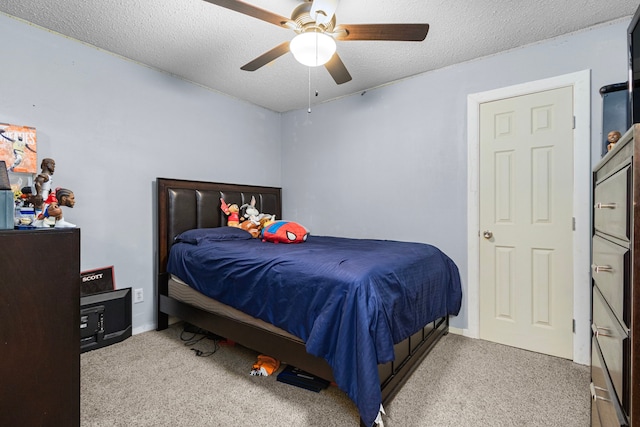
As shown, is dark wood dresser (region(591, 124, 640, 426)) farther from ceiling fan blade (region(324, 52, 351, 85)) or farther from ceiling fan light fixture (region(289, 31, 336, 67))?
ceiling fan blade (region(324, 52, 351, 85))

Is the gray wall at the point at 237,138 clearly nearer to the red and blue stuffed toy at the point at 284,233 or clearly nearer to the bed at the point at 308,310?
the bed at the point at 308,310

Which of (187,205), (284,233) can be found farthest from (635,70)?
(187,205)

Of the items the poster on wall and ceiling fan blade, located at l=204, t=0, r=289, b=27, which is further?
the poster on wall

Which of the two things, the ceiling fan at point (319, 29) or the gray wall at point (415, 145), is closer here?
the ceiling fan at point (319, 29)

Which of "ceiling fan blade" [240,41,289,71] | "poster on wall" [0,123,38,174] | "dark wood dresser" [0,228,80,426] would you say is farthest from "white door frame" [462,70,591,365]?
"poster on wall" [0,123,38,174]

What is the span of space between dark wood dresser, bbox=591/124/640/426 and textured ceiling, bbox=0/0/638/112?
4.67 ft

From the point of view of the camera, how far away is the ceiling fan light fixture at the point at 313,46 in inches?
64.7

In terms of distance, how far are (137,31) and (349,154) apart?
7.10ft

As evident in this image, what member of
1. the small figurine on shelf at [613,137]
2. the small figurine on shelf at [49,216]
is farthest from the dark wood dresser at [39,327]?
the small figurine on shelf at [613,137]

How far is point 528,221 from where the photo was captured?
7.80 feet

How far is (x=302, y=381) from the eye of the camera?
1.86 metres

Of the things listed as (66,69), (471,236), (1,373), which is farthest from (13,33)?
(471,236)

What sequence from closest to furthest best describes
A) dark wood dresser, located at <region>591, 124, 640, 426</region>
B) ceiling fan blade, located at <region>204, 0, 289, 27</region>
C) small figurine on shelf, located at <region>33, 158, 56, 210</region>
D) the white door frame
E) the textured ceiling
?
1. dark wood dresser, located at <region>591, 124, 640, 426</region>
2. ceiling fan blade, located at <region>204, 0, 289, 27</region>
3. small figurine on shelf, located at <region>33, 158, 56, 210</region>
4. the textured ceiling
5. the white door frame

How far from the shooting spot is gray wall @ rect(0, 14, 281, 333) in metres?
2.15
